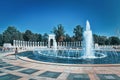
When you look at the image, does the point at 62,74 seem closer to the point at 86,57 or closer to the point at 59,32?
the point at 86,57

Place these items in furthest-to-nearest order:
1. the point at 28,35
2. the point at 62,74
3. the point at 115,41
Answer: the point at 28,35, the point at 115,41, the point at 62,74

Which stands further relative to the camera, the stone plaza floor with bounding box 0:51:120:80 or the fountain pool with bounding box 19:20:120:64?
the fountain pool with bounding box 19:20:120:64

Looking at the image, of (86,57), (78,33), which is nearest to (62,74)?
(86,57)

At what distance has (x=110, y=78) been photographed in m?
8.81

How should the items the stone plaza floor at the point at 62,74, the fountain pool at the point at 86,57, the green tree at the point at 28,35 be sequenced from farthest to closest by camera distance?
the green tree at the point at 28,35
the fountain pool at the point at 86,57
the stone plaza floor at the point at 62,74

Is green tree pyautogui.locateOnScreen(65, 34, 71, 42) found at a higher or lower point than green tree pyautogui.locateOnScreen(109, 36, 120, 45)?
higher

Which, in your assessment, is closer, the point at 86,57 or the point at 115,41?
the point at 86,57

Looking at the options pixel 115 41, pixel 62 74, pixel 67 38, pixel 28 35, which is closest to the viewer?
pixel 62 74

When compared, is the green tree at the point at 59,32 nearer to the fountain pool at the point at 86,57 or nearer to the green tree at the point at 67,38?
the green tree at the point at 67,38

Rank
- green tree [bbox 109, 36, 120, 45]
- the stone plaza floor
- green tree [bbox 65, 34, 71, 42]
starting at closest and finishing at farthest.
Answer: the stone plaza floor → green tree [bbox 109, 36, 120, 45] → green tree [bbox 65, 34, 71, 42]

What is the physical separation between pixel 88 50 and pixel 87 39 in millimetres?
1892

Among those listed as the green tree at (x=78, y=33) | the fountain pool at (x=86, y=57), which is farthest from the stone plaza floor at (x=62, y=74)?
the green tree at (x=78, y=33)

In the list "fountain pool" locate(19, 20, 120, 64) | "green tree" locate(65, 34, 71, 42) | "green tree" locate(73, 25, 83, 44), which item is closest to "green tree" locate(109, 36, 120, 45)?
"green tree" locate(73, 25, 83, 44)

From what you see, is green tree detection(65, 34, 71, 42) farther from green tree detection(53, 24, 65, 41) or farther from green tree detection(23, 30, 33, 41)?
green tree detection(23, 30, 33, 41)
